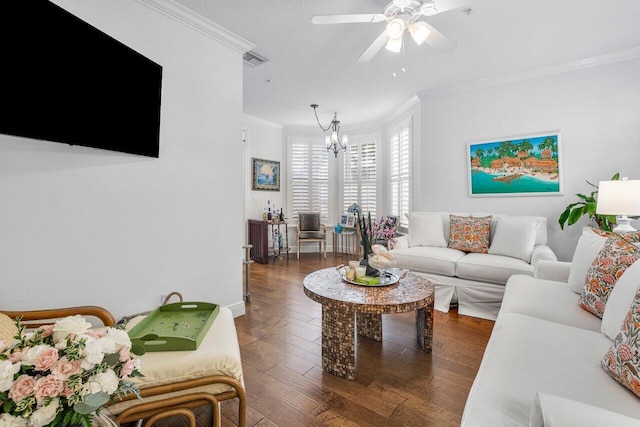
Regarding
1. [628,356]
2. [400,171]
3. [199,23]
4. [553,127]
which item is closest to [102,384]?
[628,356]

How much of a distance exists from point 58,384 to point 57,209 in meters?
1.44

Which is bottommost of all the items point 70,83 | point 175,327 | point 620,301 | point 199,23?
point 175,327

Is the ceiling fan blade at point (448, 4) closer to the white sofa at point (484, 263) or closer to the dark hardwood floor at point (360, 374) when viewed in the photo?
the white sofa at point (484, 263)

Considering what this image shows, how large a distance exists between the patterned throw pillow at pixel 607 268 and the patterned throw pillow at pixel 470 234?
161cm

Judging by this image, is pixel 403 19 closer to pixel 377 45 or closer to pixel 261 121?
pixel 377 45

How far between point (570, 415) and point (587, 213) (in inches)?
138

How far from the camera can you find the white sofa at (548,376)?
67 centimetres

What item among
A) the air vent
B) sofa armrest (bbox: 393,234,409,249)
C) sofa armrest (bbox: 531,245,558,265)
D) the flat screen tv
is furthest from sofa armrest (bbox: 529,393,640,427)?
the air vent

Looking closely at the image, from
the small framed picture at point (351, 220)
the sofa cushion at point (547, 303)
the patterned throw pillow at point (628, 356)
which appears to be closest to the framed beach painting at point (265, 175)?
the small framed picture at point (351, 220)

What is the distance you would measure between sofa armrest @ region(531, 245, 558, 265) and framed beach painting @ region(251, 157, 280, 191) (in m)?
4.28

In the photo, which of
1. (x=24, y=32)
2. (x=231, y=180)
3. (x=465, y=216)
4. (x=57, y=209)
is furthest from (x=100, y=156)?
(x=465, y=216)

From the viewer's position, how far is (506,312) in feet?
5.52

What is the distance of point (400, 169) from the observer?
511 centimetres

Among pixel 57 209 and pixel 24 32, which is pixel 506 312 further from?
pixel 24 32
